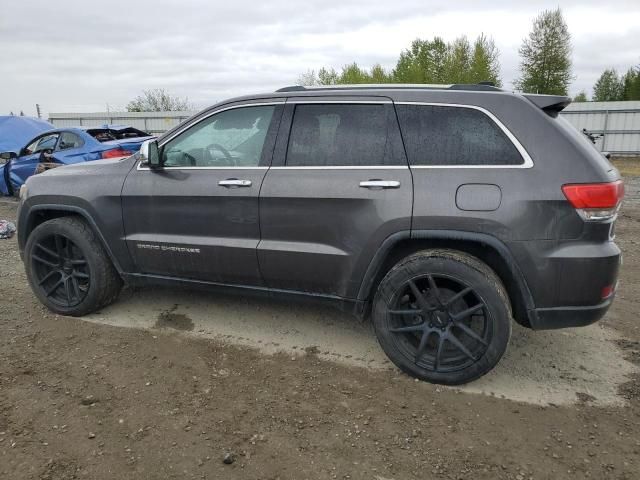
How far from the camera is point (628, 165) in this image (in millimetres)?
19766

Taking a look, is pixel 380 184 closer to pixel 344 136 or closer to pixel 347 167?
pixel 347 167

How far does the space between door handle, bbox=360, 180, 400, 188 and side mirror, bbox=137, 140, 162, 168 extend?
5.48 ft

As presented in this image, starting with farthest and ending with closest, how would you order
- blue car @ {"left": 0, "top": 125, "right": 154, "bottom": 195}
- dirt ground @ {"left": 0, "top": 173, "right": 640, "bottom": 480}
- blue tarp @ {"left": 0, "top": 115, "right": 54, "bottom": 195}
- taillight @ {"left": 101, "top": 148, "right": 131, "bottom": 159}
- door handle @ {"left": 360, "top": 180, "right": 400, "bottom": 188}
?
blue tarp @ {"left": 0, "top": 115, "right": 54, "bottom": 195}, blue car @ {"left": 0, "top": 125, "right": 154, "bottom": 195}, taillight @ {"left": 101, "top": 148, "right": 131, "bottom": 159}, door handle @ {"left": 360, "top": 180, "right": 400, "bottom": 188}, dirt ground @ {"left": 0, "top": 173, "right": 640, "bottom": 480}

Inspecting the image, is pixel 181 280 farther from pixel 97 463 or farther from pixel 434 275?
pixel 434 275

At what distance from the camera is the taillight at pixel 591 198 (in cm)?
287

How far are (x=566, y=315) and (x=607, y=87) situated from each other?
84.1 metres

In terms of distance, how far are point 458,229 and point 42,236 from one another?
344 cm

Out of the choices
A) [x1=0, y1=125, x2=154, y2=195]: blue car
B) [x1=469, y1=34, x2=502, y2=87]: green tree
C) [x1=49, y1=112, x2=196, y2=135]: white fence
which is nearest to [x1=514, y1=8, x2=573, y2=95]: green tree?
[x1=469, y1=34, x2=502, y2=87]: green tree

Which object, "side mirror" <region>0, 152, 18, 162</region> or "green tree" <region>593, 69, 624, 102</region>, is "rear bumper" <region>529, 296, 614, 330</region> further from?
"green tree" <region>593, 69, 624, 102</region>

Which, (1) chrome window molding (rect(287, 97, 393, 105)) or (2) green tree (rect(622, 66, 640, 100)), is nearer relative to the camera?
(1) chrome window molding (rect(287, 97, 393, 105))

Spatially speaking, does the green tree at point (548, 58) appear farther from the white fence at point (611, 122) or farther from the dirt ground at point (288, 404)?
the dirt ground at point (288, 404)

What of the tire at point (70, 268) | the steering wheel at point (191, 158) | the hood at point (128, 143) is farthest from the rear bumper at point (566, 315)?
the hood at point (128, 143)

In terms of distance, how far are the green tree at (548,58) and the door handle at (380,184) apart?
39684 millimetres

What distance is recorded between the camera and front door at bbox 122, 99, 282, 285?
3.63 meters
